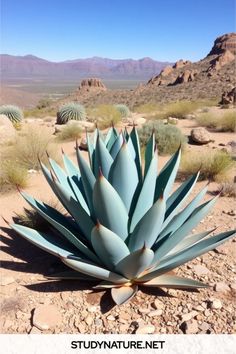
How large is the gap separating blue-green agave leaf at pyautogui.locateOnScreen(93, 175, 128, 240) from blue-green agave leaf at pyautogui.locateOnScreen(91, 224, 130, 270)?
15cm

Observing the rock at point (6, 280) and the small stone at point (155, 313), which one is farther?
the rock at point (6, 280)

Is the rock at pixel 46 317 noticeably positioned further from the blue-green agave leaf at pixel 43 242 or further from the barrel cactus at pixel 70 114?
the barrel cactus at pixel 70 114

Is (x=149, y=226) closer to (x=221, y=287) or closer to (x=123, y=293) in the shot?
(x=123, y=293)

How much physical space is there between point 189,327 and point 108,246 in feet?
2.46

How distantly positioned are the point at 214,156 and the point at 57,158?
9.14 feet

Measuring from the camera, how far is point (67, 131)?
352 inches

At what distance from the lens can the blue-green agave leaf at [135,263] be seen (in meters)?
2.46

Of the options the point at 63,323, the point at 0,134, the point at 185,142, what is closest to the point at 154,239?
the point at 63,323

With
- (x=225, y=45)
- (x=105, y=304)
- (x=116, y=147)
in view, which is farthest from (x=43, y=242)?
(x=225, y=45)

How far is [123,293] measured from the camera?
2.70 m

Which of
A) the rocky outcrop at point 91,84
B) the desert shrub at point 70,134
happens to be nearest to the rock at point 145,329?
the desert shrub at point 70,134

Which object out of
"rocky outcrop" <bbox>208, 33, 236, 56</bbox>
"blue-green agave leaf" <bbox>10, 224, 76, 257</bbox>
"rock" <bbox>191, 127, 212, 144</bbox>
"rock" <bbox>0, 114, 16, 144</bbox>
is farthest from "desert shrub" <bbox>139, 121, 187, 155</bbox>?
"rocky outcrop" <bbox>208, 33, 236, 56</bbox>

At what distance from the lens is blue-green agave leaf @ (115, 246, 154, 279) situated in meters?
2.46

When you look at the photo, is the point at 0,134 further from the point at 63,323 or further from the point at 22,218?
the point at 63,323
